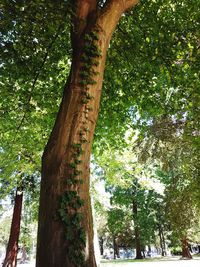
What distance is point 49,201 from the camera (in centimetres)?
491

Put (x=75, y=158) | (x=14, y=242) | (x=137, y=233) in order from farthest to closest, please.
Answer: (x=137, y=233)
(x=14, y=242)
(x=75, y=158)

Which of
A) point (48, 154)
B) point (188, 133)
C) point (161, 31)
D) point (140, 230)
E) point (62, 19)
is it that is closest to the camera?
point (48, 154)

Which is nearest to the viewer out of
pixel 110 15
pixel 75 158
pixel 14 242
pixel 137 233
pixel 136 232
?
pixel 75 158

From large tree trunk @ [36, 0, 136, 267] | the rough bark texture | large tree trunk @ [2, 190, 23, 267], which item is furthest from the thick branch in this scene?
the rough bark texture

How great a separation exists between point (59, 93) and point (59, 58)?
55.5 inches

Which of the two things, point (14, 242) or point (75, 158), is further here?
point (14, 242)

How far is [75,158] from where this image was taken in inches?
207

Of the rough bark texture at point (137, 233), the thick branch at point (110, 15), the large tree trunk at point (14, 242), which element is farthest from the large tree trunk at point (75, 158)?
the rough bark texture at point (137, 233)

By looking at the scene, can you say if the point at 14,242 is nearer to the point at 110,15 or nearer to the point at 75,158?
the point at 75,158

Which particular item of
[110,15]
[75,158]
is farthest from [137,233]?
[75,158]

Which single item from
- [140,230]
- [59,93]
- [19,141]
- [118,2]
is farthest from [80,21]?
[140,230]

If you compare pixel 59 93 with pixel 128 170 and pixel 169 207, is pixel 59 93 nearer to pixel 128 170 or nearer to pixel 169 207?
pixel 169 207

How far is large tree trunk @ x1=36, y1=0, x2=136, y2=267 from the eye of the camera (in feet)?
15.1

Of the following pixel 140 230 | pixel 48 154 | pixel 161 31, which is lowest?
pixel 48 154
